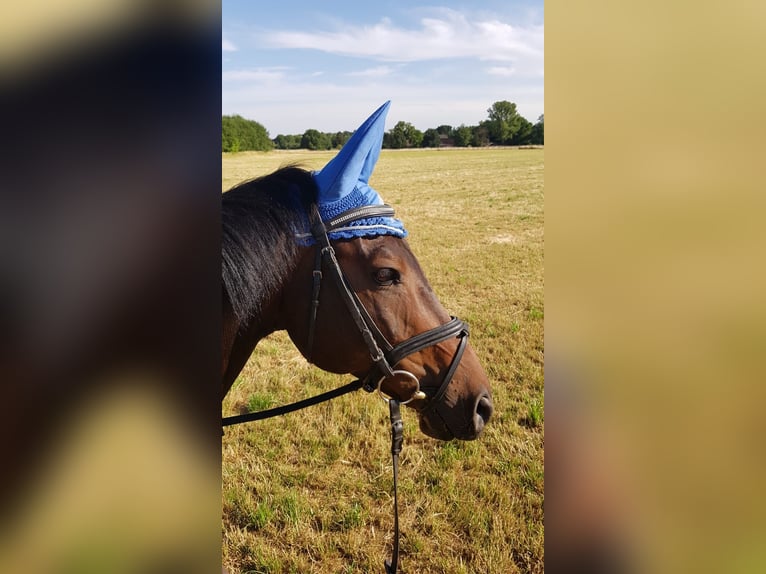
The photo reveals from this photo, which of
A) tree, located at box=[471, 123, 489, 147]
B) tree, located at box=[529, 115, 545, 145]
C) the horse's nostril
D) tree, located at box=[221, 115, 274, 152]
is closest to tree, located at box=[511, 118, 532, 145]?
tree, located at box=[471, 123, 489, 147]

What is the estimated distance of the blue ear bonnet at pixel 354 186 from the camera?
5.91 feet

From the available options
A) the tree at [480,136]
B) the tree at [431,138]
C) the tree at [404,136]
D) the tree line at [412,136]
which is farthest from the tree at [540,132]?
the tree at [431,138]

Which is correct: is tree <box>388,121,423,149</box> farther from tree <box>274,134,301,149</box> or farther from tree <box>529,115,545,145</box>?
tree <box>529,115,545,145</box>

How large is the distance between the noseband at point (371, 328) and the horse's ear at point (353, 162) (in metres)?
0.10

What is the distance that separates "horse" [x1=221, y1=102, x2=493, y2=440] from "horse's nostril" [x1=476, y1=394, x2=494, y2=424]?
57 millimetres

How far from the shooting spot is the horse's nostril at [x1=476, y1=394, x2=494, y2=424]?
212cm

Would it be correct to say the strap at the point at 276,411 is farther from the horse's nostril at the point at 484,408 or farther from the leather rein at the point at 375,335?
the horse's nostril at the point at 484,408

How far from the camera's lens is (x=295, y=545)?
9.32ft

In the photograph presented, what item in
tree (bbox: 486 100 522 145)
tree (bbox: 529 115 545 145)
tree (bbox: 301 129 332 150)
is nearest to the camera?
tree (bbox: 529 115 545 145)

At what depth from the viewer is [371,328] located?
1.91 metres

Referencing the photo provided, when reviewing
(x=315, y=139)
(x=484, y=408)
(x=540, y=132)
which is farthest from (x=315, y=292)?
(x=315, y=139)
